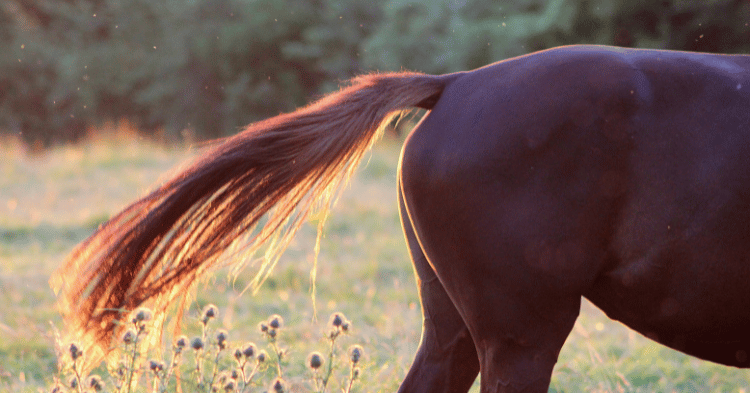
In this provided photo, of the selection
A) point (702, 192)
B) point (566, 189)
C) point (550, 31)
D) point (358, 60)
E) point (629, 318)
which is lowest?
point (629, 318)

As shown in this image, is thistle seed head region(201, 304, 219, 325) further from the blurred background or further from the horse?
the blurred background

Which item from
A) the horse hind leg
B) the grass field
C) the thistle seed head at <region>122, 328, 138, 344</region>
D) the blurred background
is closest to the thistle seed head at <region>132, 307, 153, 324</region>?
the thistle seed head at <region>122, 328, 138, 344</region>

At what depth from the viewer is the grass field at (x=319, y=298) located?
2906 mm

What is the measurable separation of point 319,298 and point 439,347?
289 cm

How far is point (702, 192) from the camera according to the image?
1.43 metres

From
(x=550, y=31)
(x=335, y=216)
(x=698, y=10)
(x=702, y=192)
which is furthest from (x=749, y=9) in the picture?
(x=702, y=192)

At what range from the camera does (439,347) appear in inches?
70.9

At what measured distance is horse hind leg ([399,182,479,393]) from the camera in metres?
1.79

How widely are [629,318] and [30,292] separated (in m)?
3.99

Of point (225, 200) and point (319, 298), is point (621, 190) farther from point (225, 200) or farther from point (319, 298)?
point (319, 298)

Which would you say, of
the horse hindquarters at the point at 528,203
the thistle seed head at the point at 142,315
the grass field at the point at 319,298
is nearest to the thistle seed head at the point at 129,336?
the thistle seed head at the point at 142,315

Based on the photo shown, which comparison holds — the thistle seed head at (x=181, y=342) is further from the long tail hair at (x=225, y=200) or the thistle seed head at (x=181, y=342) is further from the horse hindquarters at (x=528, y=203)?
the horse hindquarters at (x=528, y=203)

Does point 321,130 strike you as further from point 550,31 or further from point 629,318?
point 550,31

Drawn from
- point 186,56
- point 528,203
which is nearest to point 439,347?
point 528,203
